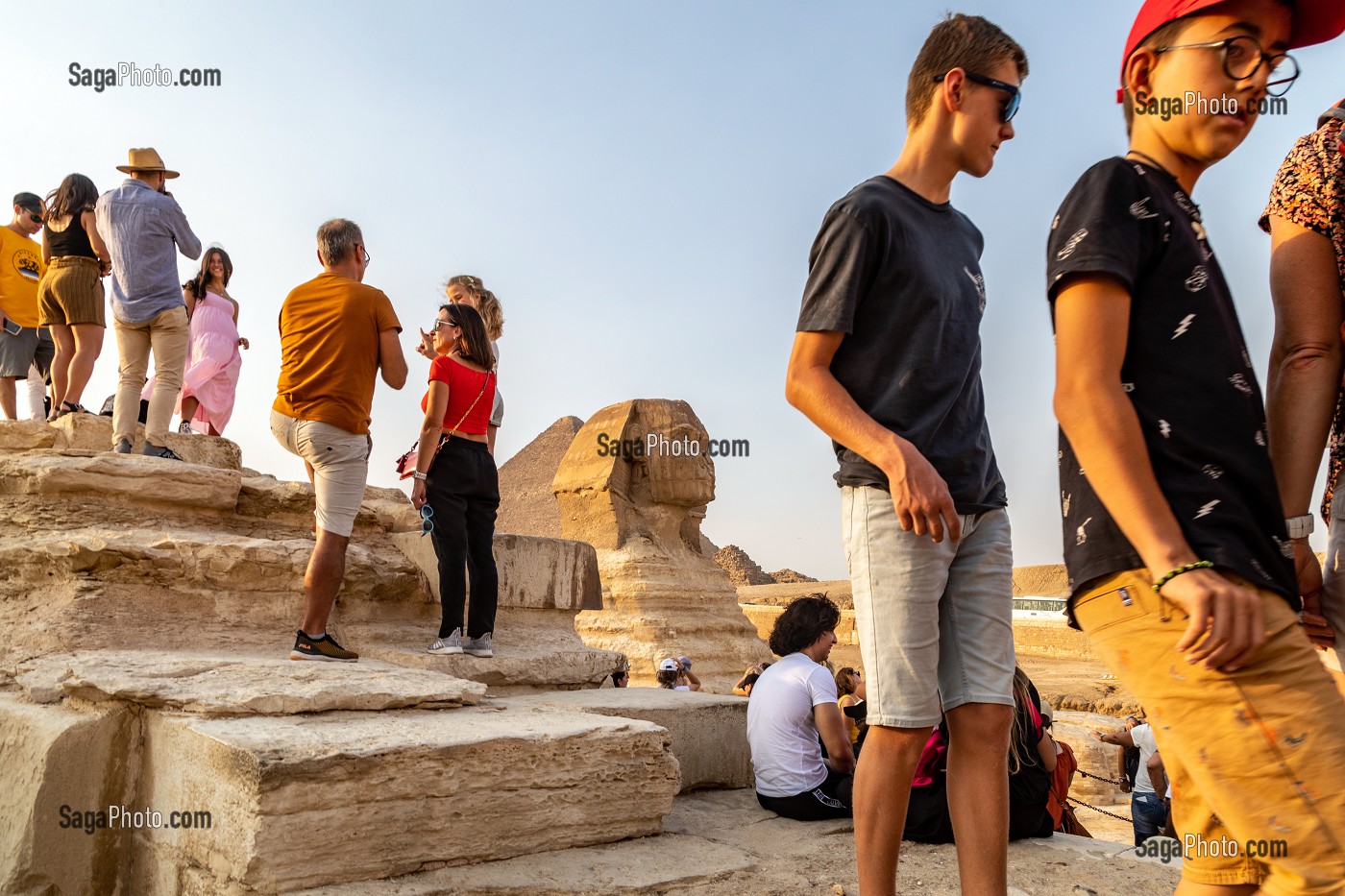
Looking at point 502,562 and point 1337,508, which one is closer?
point 1337,508

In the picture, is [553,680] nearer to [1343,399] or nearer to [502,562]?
[502,562]

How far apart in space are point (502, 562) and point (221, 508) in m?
1.37

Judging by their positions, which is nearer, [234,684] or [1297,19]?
[1297,19]

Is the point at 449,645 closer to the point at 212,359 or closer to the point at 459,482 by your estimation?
the point at 459,482

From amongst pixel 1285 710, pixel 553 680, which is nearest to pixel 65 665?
pixel 553 680

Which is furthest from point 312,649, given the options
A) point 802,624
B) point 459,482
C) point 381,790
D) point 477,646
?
point 802,624

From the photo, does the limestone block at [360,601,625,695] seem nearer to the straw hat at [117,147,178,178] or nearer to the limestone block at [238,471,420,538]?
the limestone block at [238,471,420,538]

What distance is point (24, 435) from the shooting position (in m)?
5.42

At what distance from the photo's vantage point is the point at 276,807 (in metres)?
2.23

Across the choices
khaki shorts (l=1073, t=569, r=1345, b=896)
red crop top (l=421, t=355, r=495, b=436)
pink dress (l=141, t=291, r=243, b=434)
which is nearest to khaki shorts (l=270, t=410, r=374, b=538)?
red crop top (l=421, t=355, r=495, b=436)

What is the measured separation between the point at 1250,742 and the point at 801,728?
103 inches

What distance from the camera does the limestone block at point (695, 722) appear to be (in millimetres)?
3831

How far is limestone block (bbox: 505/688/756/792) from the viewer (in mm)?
3831

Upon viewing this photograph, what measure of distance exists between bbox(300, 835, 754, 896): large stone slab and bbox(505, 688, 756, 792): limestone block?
867 mm
